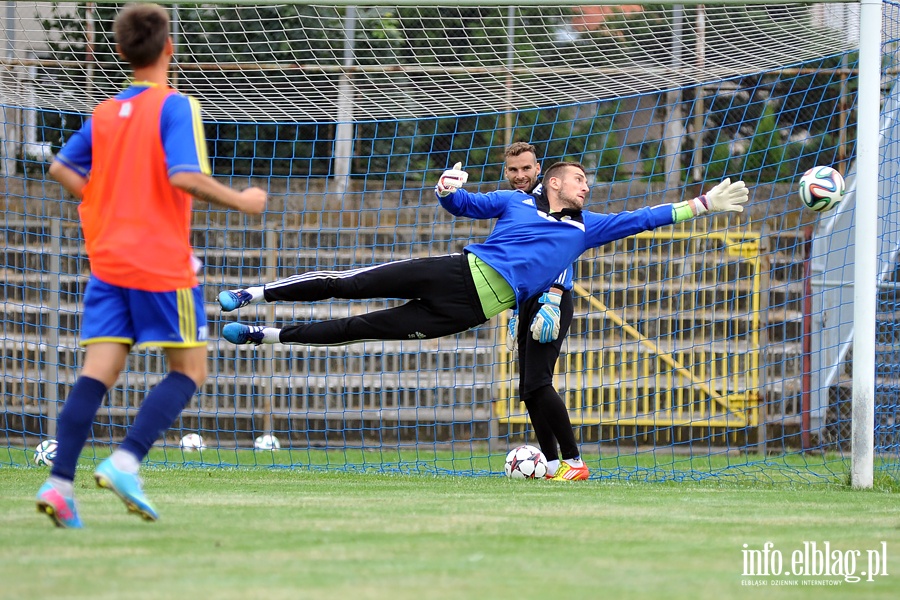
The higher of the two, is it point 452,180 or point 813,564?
point 452,180

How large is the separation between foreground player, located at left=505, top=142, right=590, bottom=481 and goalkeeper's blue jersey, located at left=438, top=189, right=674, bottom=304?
168 mm

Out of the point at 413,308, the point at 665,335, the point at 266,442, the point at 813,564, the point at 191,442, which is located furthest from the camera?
the point at 665,335

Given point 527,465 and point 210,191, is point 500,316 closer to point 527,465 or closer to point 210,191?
point 527,465

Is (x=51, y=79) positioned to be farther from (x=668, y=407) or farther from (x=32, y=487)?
(x=668, y=407)

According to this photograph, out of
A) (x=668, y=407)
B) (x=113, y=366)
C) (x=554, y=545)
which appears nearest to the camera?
(x=554, y=545)

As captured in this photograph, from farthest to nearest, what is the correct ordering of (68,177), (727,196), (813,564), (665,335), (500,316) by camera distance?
(665,335), (500,316), (727,196), (68,177), (813,564)

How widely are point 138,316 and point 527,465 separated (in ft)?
11.2

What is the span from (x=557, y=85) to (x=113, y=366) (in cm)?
480

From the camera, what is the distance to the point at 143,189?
3.69 meters

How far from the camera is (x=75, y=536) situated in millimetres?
3457

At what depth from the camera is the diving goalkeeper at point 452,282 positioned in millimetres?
5914

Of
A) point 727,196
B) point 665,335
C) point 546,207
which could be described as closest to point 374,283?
point 546,207

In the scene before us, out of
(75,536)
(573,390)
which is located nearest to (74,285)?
(573,390)

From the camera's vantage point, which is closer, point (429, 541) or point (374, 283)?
point (429, 541)
